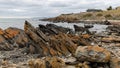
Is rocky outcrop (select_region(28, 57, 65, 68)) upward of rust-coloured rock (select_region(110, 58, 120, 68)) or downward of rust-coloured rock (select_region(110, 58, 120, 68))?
upward

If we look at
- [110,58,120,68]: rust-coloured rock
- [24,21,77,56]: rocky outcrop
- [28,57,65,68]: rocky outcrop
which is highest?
[28,57,65,68]: rocky outcrop

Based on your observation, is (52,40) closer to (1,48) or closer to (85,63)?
(1,48)

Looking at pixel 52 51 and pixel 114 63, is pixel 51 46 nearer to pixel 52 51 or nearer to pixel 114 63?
pixel 52 51

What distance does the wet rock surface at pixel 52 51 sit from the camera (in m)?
22.7

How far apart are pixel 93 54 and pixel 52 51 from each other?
9.33 meters

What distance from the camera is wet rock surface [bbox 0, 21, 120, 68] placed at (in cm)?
2270

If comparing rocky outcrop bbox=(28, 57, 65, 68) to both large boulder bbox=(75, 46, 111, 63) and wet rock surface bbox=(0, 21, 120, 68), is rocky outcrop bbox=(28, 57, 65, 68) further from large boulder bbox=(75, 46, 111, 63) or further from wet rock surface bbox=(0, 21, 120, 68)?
large boulder bbox=(75, 46, 111, 63)

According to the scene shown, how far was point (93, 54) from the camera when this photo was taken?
22906mm

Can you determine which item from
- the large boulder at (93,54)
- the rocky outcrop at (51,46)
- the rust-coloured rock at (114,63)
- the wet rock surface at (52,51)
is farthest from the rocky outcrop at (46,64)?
the rocky outcrop at (51,46)

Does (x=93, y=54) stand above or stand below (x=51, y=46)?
above

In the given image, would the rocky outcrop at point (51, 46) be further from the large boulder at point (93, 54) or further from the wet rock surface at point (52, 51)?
the large boulder at point (93, 54)

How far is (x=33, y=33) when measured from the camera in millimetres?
35719

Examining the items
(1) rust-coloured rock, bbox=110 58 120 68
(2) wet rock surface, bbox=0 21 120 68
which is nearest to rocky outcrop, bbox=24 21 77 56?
(2) wet rock surface, bbox=0 21 120 68

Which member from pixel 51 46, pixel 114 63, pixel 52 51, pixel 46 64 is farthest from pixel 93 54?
pixel 51 46
